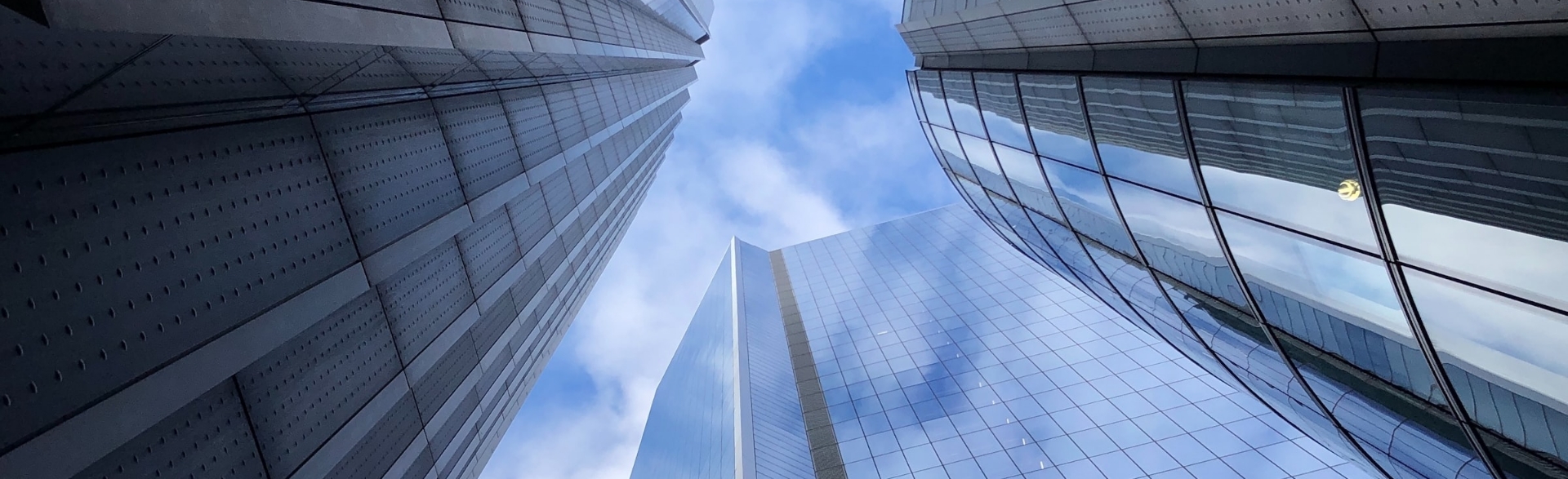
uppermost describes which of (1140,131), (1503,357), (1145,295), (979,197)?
(1140,131)

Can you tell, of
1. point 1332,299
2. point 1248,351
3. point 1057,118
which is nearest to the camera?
point 1332,299

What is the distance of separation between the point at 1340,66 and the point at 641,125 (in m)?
33.8

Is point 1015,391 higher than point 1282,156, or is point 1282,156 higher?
point 1282,156

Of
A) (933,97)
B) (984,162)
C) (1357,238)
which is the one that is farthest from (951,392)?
(1357,238)

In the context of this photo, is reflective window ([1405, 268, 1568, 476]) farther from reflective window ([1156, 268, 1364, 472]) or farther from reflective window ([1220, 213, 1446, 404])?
reflective window ([1156, 268, 1364, 472])

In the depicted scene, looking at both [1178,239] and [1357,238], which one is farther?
[1178,239]

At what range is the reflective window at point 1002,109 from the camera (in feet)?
49.3

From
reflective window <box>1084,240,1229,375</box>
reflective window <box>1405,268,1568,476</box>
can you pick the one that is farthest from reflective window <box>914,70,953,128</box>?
reflective window <box>1405,268,1568,476</box>

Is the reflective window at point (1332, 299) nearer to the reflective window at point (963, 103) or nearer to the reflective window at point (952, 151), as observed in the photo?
the reflective window at point (963, 103)

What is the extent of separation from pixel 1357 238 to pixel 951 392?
31.4 meters

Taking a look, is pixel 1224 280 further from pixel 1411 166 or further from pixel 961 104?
pixel 961 104

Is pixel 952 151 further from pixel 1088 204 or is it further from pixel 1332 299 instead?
pixel 1332 299

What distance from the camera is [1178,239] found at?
36.7ft

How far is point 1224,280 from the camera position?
424 inches
